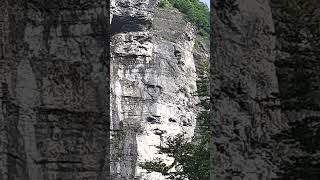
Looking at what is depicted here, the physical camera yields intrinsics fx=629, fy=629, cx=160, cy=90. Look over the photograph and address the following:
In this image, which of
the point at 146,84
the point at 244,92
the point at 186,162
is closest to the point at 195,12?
the point at 146,84

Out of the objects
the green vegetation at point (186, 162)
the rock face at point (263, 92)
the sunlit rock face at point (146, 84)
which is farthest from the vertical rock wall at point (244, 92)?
the sunlit rock face at point (146, 84)

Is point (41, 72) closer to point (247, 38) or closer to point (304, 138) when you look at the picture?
point (247, 38)

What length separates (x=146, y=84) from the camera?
109 feet

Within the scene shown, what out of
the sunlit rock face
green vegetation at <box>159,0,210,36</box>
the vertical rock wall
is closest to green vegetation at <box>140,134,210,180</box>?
the sunlit rock face

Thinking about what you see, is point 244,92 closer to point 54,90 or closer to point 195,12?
point 54,90

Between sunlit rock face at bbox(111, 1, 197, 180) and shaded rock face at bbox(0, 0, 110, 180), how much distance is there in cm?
2685

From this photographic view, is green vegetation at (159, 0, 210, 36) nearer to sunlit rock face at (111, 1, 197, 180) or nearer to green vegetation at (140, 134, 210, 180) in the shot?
sunlit rock face at (111, 1, 197, 180)

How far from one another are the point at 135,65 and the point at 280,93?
32.1 metres

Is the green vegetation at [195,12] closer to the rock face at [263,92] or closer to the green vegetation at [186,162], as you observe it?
the green vegetation at [186,162]

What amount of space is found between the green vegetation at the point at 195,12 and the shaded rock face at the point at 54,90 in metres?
42.5

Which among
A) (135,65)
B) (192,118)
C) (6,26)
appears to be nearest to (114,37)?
(135,65)

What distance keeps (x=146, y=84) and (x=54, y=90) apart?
31023 mm

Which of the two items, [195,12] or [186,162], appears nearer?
[186,162]

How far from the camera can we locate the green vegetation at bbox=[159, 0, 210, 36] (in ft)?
163
